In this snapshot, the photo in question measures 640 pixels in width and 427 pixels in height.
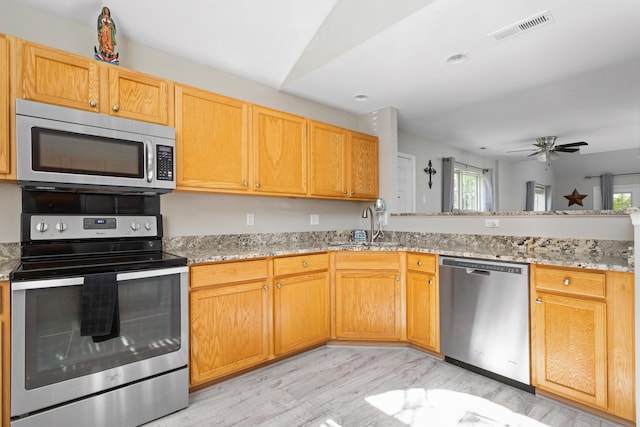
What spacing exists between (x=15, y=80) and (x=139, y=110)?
1.94 feet

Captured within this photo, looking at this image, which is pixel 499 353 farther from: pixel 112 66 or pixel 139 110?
pixel 112 66

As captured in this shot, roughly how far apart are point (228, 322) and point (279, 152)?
1.45 meters

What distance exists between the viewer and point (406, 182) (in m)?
4.95

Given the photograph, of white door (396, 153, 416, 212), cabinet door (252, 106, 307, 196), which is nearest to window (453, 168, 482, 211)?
white door (396, 153, 416, 212)

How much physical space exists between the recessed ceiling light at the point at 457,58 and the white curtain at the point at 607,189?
18.6ft

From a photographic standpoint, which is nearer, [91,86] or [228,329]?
[91,86]

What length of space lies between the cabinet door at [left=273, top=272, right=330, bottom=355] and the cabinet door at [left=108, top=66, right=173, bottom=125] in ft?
4.86

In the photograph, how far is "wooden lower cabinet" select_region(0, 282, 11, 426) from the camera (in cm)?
147

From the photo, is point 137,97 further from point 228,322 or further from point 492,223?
point 492,223

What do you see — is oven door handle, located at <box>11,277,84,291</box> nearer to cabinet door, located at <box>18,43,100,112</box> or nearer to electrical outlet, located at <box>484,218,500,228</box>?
cabinet door, located at <box>18,43,100,112</box>

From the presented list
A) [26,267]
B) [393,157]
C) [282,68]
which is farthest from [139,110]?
[393,157]

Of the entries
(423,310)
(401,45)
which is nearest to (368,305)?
(423,310)

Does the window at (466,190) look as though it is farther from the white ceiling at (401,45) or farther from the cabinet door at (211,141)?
the cabinet door at (211,141)

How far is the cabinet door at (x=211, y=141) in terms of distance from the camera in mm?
2285
